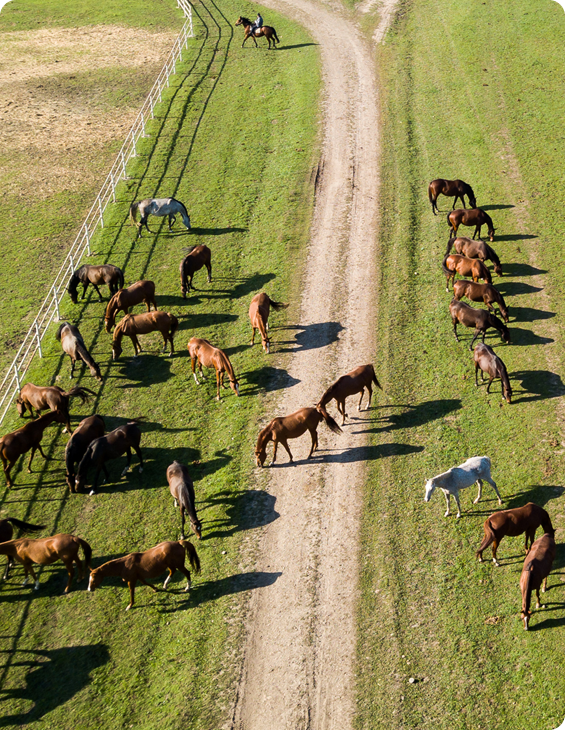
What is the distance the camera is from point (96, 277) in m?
26.7

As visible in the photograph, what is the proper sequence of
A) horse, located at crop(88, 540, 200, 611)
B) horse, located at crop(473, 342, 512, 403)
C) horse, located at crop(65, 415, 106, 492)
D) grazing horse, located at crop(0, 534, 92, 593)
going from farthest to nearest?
horse, located at crop(473, 342, 512, 403)
horse, located at crop(65, 415, 106, 492)
grazing horse, located at crop(0, 534, 92, 593)
horse, located at crop(88, 540, 200, 611)

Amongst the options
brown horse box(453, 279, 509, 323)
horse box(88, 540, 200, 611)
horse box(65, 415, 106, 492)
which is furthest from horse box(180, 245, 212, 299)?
horse box(88, 540, 200, 611)

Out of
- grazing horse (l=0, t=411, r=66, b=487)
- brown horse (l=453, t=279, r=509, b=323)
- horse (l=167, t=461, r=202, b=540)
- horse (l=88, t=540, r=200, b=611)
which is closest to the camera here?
horse (l=88, t=540, r=200, b=611)

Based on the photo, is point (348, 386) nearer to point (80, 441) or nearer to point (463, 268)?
point (80, 441)

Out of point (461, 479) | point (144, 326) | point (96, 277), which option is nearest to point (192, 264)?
point (96, 277)

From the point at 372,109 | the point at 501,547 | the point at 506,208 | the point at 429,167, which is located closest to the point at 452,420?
the point at 501,547

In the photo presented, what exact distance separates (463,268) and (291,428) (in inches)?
391

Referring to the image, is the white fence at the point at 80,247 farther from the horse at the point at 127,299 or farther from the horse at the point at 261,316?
the horse at the point at 261,316

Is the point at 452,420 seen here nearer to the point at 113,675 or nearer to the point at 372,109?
the point at 113,675

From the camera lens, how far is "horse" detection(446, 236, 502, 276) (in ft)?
A: 84.4

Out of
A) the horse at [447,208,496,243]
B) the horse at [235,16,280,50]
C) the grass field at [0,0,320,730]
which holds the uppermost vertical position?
the horse at [235,16,280,50]

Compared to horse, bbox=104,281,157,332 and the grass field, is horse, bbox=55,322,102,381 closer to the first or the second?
the grass field

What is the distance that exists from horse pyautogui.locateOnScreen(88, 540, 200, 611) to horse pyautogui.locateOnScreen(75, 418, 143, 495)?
354 cm

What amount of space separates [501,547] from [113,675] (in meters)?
8.89
